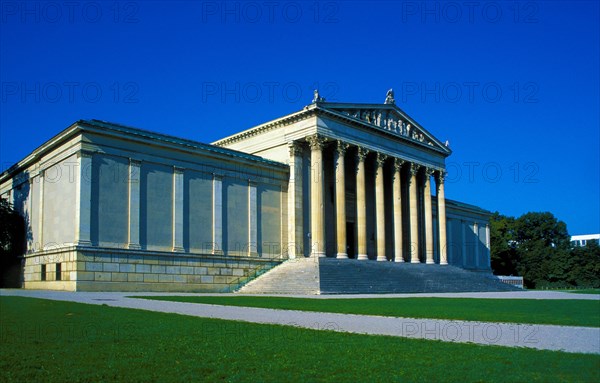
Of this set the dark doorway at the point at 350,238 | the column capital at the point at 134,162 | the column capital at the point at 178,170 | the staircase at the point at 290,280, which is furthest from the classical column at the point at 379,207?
the column capital at the point at 134,162

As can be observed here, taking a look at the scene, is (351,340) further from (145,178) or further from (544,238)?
(544,238)

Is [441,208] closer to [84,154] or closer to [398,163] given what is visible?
[398,163]

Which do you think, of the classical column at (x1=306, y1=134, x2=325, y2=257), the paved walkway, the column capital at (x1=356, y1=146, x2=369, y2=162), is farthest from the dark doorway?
the paved walkway

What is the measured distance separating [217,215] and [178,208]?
13.8 feet

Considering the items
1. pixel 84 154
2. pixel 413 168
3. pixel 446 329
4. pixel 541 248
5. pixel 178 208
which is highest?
pixel 413 168

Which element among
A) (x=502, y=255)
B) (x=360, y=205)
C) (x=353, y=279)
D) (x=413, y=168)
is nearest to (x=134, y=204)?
(x=353, y=279)

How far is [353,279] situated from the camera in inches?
1919

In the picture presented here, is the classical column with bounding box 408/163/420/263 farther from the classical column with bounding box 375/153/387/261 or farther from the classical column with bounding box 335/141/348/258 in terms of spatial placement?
the classical column with bounding box 335/141/348/258

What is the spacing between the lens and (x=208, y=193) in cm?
5175

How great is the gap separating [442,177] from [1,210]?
50.5 metres

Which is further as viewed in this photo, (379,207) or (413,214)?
(413,214)

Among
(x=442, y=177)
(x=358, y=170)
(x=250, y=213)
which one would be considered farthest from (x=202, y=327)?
(x=442, y=177)

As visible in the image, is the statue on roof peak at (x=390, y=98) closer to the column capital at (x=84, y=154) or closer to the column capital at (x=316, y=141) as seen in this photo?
the column capital at (x=316, y=141)

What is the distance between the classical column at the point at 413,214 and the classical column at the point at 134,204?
3449 cm
